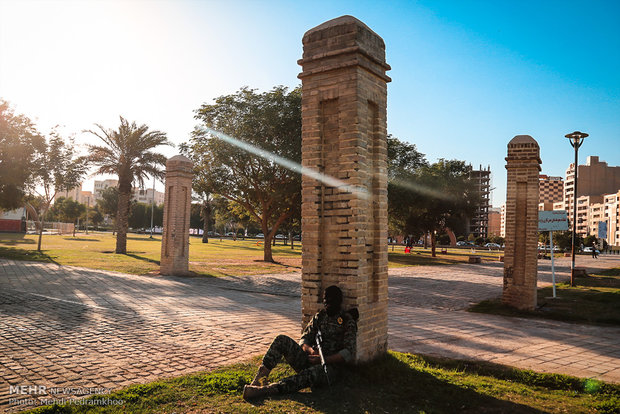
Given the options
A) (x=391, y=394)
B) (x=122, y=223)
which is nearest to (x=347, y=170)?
(x=391, y=394)

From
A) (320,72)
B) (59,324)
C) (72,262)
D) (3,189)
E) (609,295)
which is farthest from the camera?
(3,189)

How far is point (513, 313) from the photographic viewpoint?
10.2 metres

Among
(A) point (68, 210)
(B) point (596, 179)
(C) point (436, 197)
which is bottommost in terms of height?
(A) point (68, 210)

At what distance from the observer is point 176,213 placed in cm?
1661

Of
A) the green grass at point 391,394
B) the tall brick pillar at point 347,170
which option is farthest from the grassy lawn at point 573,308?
the tall brick pillar at point 347,170

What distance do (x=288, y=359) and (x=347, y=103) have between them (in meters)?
3.19

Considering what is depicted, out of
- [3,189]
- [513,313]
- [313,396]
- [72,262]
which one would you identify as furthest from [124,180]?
[313,396]

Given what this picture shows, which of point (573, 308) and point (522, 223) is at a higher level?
point (522, 223)

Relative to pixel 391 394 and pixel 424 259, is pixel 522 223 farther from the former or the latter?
pixel 424 259

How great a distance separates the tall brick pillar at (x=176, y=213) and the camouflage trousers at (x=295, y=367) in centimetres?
1303

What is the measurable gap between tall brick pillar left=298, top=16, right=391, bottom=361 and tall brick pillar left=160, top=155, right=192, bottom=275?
1190cm

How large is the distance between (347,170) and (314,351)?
2.22 meters

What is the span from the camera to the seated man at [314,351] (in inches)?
171

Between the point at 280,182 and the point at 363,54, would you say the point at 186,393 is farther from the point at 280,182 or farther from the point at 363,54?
the point at 280,182
